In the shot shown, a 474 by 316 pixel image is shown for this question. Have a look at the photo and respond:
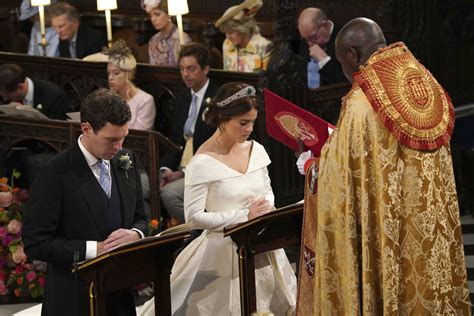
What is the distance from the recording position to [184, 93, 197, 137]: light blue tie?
1107 centimetres

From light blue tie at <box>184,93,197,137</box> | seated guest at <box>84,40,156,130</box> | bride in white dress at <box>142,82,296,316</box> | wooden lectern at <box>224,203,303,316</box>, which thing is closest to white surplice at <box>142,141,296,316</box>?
bride in white dress at <box>142,82,296,316</box>

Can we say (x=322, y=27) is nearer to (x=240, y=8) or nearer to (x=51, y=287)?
(x=240, y=8)

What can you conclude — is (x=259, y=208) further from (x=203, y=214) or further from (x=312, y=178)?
(x=312, y=178)

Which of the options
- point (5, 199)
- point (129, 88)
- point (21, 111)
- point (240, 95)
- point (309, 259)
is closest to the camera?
point (309, 259)

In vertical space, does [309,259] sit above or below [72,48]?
below

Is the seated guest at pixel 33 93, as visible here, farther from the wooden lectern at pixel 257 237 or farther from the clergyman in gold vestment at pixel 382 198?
the clergyman in gold vestment at pixel 382 198

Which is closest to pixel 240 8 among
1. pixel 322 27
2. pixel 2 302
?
pixel 322 27

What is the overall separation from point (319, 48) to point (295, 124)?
4777mm

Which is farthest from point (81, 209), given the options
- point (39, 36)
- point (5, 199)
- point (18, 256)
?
point (39, 36)

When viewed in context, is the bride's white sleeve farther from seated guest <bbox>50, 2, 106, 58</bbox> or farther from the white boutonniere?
seated guest <bbox>50, 2, 106, 58</bbox>

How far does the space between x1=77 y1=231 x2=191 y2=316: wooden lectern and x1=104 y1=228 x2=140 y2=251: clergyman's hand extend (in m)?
0.07

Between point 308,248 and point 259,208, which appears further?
point 259,208

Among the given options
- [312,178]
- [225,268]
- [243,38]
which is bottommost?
[225,268]

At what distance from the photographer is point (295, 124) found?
23.2 feet
